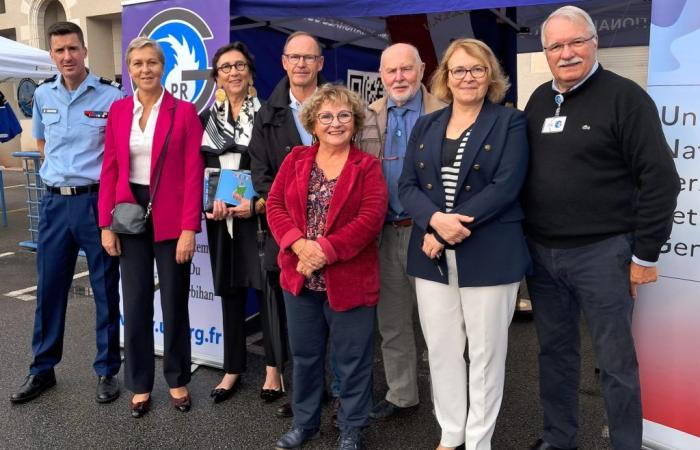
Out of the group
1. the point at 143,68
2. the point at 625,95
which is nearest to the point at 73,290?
the point at 143,68

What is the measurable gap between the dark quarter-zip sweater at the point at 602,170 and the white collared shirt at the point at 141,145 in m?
1.87

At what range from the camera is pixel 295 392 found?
281 cm

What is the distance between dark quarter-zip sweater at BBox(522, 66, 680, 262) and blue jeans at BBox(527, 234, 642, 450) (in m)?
0.07

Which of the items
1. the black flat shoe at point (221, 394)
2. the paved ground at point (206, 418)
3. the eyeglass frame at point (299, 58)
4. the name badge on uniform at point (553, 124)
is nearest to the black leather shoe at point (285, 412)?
the paved ground at point (206, 418)

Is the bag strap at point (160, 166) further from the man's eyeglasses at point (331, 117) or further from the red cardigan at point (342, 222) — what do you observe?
the man's eyeglasses at point (331, 117)

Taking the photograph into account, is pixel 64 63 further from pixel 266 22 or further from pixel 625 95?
pixel 625 95

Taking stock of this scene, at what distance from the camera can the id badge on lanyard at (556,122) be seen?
231 cm

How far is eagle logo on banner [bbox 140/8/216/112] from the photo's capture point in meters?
3.63

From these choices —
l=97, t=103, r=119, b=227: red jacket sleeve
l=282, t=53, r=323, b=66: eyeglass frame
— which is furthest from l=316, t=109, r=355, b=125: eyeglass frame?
l=97, t=103, r=119, b=227: red jacket sleeve

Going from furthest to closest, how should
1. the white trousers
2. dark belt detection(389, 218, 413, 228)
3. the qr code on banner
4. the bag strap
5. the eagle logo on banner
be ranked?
the qr code on banner, the eagle logo on banner, the bag strap, dark belt detection(389, 218, 413, 228), the white trousers

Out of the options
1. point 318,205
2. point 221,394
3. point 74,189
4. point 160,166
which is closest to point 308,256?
point 318,205

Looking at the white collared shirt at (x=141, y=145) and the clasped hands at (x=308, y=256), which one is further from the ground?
the white collared shirt at (x=141, y=145)

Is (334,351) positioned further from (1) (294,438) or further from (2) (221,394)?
(2) (221,394)

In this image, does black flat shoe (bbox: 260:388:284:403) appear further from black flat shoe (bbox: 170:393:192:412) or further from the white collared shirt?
the white collared shirt
